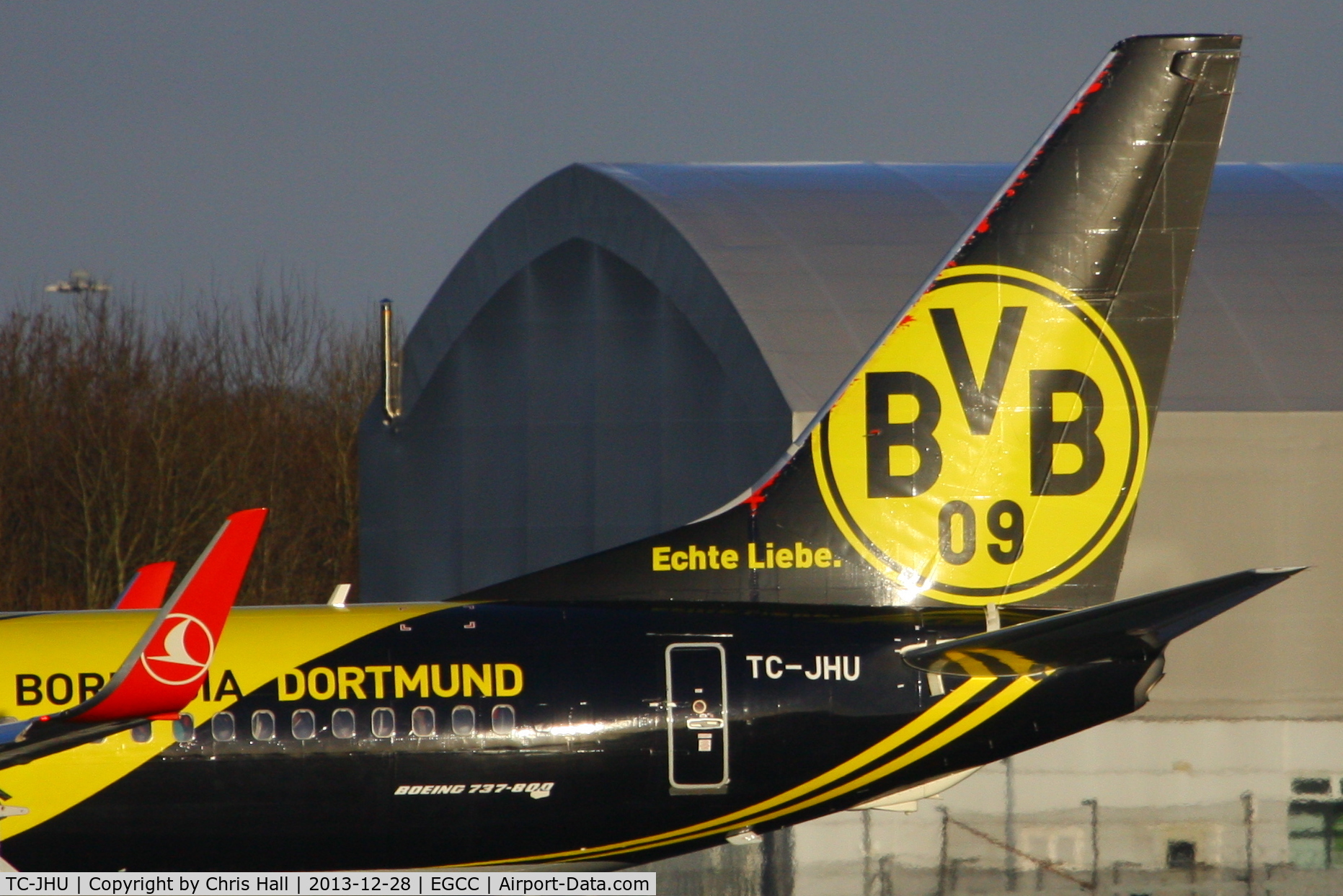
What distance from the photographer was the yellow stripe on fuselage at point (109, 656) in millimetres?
12195

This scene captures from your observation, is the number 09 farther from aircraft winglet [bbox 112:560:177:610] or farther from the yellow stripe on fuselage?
aircraft winglet [bbox 112:560:177:610]

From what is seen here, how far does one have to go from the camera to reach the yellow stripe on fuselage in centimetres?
1220

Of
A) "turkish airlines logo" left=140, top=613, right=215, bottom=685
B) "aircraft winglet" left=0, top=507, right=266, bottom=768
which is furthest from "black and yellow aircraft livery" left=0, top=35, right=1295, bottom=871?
"turkish airlines logo" left=140, top=613, right=215, bottom=685

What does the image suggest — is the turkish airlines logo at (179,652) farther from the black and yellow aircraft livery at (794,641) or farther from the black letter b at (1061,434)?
the black letter b at (1061,434)

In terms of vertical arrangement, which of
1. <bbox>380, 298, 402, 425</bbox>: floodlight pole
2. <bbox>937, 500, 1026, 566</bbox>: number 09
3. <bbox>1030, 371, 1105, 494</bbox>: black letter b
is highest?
<bbox>380, 298, 402, 425</bbox>: floodlight pole

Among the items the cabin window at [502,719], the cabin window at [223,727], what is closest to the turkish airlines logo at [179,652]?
the cabin window at [223,727]

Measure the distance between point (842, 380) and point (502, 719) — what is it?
38.5 ft

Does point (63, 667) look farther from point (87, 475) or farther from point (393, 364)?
point (87, 475)

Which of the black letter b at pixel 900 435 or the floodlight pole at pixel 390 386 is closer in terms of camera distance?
the black letter b at pixel 900 435

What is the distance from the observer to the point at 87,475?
161 ft

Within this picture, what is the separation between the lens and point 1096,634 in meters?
11.7

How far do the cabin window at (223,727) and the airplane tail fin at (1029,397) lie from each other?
8.85 feet

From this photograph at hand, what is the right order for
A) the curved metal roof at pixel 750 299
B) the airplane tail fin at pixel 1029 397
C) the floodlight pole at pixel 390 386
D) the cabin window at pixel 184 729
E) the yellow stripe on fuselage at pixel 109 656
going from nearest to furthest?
the yellow stripe on fuselage at pixel 109 656 < the cabin window at pixel 184 729 < the airplane tail fin at pixel 1029 397 < the curved metal roof at pixel 750 299 < the floodlight pole at pixel 390 386

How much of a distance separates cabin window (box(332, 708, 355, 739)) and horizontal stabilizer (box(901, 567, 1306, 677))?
4.48 meters
